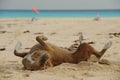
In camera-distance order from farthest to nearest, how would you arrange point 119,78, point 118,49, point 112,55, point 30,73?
1. point 118,49
2. point 112,55
3. point 30,73
4. point 119,78

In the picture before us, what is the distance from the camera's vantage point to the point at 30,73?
19.6 feet

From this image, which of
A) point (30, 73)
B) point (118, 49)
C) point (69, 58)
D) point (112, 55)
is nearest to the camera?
point (30, 73)

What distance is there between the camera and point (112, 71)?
6113mm

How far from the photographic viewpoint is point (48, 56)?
19.7 feet

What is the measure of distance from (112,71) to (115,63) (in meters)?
0.78

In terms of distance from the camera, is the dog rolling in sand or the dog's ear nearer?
the dog's ear

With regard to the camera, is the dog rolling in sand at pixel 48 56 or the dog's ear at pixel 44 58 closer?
the dog's ear at pixel 44 58

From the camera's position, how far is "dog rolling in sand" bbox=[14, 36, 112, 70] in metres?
6.12

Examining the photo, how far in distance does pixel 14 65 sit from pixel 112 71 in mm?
1970

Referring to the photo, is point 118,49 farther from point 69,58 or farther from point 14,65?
point 14,65

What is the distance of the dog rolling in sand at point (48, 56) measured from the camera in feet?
20.1

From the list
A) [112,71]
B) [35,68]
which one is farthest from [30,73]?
[112,71]

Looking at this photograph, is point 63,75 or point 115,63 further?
point 115,63

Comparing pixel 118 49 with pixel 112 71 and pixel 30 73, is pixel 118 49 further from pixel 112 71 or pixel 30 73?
pixel 30 73
